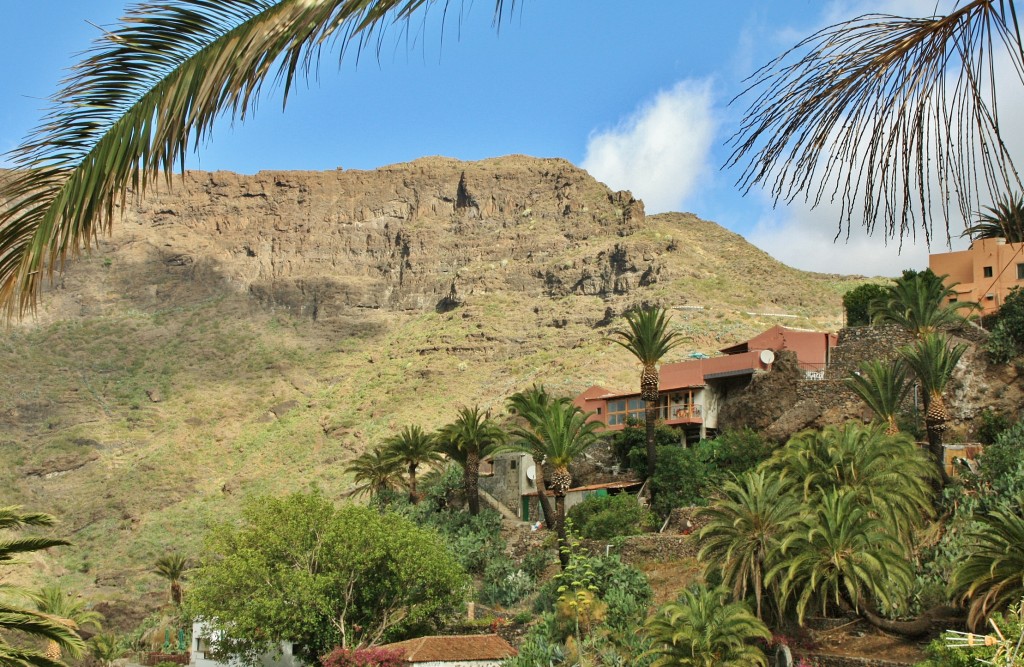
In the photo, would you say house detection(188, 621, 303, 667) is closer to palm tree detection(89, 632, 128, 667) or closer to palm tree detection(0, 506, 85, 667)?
palm tree detection(89, 632, 128, 667)

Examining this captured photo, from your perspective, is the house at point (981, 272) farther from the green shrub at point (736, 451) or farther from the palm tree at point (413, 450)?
the palm tree at point (413, 450)

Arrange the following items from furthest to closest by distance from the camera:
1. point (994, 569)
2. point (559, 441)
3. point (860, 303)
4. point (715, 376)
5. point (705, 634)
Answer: point (860, 303) < point (715, 376) < point (559, 441) < point (705, 634) < point (994, 569)

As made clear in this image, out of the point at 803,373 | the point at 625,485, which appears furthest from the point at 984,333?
the point at 625,485

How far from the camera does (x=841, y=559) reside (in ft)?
90.0

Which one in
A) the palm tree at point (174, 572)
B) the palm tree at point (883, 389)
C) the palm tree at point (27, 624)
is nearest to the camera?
the palm tree at point (27, 624)

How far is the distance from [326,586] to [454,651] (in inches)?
185

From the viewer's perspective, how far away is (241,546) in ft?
127

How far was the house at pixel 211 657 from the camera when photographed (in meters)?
37.6

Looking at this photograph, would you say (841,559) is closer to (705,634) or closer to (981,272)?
(705,634)

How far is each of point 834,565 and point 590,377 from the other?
2257 inches

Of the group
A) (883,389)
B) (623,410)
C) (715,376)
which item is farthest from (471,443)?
(883,389)

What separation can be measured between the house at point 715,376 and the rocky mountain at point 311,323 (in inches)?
1260

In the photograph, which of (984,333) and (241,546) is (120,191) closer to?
(241,546)

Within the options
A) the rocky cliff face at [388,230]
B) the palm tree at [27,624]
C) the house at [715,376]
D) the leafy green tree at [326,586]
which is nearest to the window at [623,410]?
the house at [715,376]
